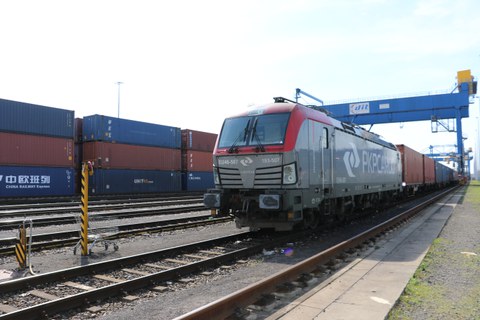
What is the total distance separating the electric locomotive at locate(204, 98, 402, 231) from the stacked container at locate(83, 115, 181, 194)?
1931cm

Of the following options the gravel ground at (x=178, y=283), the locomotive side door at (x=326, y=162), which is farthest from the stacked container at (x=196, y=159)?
the locomotive side door at (x=326, y=162)

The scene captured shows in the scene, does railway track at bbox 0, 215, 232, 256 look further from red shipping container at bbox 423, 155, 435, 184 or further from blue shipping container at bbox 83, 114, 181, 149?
red shipping container at bbox 423, 155, 435, 184

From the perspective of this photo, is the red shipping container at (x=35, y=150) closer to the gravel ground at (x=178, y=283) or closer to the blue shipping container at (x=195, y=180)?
the blue shipping container at (x=195, y=180)

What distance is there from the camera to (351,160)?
39.8 ft

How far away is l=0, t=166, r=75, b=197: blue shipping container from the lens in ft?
70.2

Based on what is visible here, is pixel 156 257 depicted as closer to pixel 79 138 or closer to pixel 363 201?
pixel 363 201

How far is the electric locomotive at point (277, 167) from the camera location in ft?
27.9

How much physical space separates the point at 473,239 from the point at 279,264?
18.6 ft

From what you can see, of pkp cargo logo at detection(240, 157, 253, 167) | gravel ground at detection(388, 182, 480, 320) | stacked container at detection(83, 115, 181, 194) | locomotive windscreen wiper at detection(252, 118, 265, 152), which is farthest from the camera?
stacked container at detection(83, 115, 181, 194)

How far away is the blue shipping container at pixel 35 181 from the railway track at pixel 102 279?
18.0 m

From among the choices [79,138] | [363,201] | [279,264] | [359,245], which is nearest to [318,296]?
[279,264]

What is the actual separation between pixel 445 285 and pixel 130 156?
25893 mm

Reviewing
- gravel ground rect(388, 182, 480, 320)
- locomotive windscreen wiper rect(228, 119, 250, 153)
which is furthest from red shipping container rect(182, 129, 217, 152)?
gravel ground rect(388, 182, 480, 320)

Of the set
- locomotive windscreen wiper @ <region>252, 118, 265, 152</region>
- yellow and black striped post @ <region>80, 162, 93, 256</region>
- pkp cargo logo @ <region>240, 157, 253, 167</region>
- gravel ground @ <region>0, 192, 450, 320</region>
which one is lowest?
gravel ground @ <region>0, 192, 450, 320</region>
